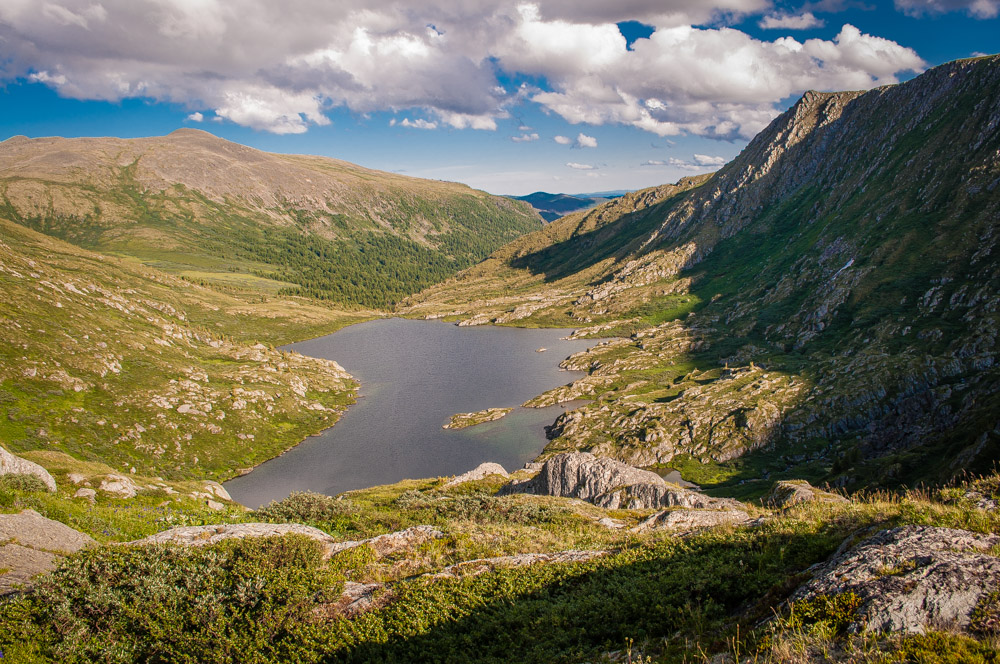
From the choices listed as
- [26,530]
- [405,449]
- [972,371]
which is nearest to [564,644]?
[26,530]

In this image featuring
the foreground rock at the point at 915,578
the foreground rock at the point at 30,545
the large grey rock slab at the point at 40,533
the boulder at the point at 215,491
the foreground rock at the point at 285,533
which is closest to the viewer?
the foreground rock at the point at 915,578

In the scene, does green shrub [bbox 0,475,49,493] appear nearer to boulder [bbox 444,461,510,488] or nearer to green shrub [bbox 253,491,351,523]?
green shrub [bbox 253,491,351,523]

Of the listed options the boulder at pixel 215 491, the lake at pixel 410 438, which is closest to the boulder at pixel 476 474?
the boulder at pixel 215 491

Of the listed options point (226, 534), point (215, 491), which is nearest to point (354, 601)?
point (226, 534)

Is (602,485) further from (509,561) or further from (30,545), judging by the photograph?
(30,545)

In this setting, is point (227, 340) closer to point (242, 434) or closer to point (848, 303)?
point (242, 434)

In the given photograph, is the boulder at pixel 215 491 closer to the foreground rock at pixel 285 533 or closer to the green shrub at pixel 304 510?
the green shrub at pixel 304 510
